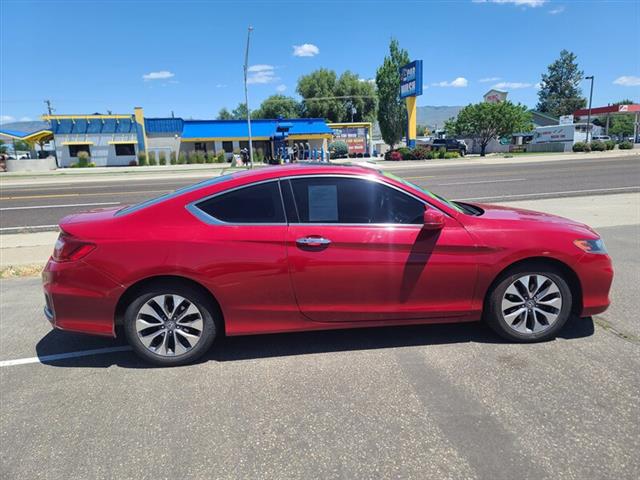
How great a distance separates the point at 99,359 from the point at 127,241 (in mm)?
1175

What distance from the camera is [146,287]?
11.7 ft

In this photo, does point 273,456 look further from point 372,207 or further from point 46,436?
point 372,207

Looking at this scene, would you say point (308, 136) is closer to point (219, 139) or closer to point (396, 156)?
point (219, 139)

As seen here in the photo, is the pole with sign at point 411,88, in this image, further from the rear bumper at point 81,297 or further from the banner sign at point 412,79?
the rear bumper at point 81,297

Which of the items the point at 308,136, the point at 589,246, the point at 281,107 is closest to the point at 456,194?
the point at 589,246

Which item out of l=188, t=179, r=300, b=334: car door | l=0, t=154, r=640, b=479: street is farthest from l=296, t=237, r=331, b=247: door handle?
l=0, t=154, r=640, b=479: street

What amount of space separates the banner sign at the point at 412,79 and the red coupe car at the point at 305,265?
45.8m

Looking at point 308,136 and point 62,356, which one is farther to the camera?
point 308,136

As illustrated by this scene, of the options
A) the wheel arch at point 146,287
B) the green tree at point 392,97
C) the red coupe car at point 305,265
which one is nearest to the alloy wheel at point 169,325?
the red coupe car at point 305,265

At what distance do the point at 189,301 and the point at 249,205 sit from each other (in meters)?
0.90

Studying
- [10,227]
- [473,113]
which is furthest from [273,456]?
[473,113]

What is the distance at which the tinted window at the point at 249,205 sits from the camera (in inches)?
145

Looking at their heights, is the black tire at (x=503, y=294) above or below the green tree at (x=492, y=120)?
below

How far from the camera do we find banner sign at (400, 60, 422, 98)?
152 ft
